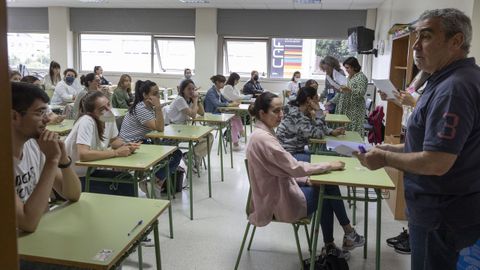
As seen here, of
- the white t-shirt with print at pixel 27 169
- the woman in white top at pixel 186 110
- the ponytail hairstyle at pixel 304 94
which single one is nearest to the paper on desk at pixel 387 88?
the ponytail hairstyle at pixel 304 94

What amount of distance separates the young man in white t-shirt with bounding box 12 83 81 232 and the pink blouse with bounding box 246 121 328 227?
1.06 meters

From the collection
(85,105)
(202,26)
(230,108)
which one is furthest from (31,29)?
(85,105)

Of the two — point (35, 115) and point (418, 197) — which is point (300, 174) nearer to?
point (418, 197)

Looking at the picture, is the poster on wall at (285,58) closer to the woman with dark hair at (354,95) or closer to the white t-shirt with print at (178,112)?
the woman with dark hair at (354,95)

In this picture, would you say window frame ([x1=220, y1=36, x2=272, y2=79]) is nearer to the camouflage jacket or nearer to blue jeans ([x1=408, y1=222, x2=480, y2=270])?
the camouflage jacket

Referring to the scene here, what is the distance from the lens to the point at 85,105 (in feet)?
9.16

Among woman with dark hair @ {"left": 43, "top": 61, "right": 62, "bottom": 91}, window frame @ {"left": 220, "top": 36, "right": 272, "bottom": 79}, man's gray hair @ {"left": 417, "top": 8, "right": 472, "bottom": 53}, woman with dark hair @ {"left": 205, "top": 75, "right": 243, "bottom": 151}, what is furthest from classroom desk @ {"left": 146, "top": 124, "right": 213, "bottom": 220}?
window frame @ {"left": 220, "top": 36, "right": 272, "bottom": 79}

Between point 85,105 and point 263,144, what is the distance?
50.8 inches

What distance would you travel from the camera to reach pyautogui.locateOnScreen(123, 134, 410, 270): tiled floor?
279cm

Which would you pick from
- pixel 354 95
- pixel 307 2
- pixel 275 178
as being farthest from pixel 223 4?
pixel 275 178

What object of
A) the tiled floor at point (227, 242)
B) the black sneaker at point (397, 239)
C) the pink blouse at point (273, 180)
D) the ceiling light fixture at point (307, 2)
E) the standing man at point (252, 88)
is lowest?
the tiled floor at point (227, 242)

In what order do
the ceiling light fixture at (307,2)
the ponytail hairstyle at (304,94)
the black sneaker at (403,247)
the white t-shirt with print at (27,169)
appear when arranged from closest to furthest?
1. the white t-shirt with print at (27,169)
2. the black sneaker at (403,247)
3. the ponytail hairstyle at (304,94)
4. the ceiling light fixture at (307,2)

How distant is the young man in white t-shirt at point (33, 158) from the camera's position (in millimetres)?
1440

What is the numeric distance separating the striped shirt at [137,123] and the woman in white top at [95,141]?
2.22 ft
